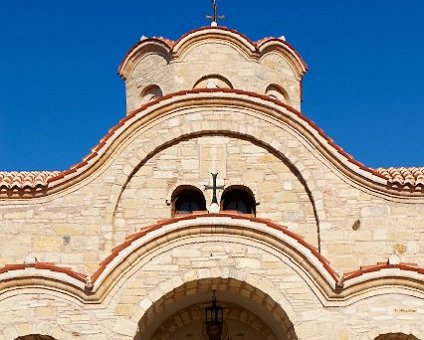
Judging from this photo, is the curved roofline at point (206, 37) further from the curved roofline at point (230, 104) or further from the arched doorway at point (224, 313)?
the arched doorway at point (224, 313)

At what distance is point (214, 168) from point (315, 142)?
1.70 m

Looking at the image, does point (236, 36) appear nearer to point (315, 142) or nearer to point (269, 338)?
point (315, 142)

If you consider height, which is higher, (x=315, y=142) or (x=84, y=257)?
(x=315, y=142)

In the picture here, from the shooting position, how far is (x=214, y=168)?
43.0 feet

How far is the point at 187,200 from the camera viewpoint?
43.4 feet

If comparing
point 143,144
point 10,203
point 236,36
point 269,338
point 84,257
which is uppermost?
point 236,36

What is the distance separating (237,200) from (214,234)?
7.10ft

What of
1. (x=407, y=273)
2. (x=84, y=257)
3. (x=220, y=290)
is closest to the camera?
(x=407, y=273)

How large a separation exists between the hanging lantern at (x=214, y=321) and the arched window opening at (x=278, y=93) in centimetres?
547

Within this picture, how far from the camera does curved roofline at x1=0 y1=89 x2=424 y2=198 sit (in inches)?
506

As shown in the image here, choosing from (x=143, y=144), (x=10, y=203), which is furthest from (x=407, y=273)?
(x=10, y=203)

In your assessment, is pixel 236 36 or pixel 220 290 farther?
pixel 236 36

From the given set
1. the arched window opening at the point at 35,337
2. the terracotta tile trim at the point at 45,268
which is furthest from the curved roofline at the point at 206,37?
the arched window opening at the point at 35,337

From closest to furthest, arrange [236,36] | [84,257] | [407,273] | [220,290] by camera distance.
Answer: [407,273] < [220,290] < [84,257] < [236,36]
